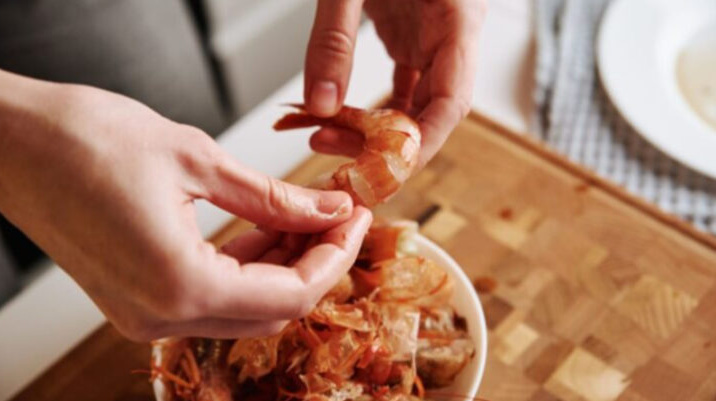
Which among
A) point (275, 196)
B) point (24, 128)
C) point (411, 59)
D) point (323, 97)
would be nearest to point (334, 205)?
point (275, 196)

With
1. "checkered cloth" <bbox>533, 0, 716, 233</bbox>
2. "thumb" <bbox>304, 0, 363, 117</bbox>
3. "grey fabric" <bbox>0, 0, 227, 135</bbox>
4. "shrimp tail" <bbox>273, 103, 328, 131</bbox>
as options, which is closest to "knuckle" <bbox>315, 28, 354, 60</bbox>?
"thumb" <bbox>304, 0, 363, 117</bbox>

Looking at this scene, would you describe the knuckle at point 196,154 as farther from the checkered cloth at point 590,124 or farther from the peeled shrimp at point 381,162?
the checkered cloth at point 590,124

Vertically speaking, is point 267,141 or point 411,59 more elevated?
point 411,59

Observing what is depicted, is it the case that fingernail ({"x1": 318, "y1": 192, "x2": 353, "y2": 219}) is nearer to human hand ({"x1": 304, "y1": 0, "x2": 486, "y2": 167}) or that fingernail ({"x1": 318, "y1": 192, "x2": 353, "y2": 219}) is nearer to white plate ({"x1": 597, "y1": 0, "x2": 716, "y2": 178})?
human hand ({"x1": 304, "y1": 0, "x2": 486, "y2": 167})

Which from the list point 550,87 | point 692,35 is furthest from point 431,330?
point 692,35

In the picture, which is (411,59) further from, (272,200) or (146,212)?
(146,212)

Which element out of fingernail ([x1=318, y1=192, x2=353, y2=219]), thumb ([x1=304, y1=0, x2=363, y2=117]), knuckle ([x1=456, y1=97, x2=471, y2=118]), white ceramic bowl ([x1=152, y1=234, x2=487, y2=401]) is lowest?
white ceramic bowl ([x1=152, y1=234, x2=487, y2=401])
